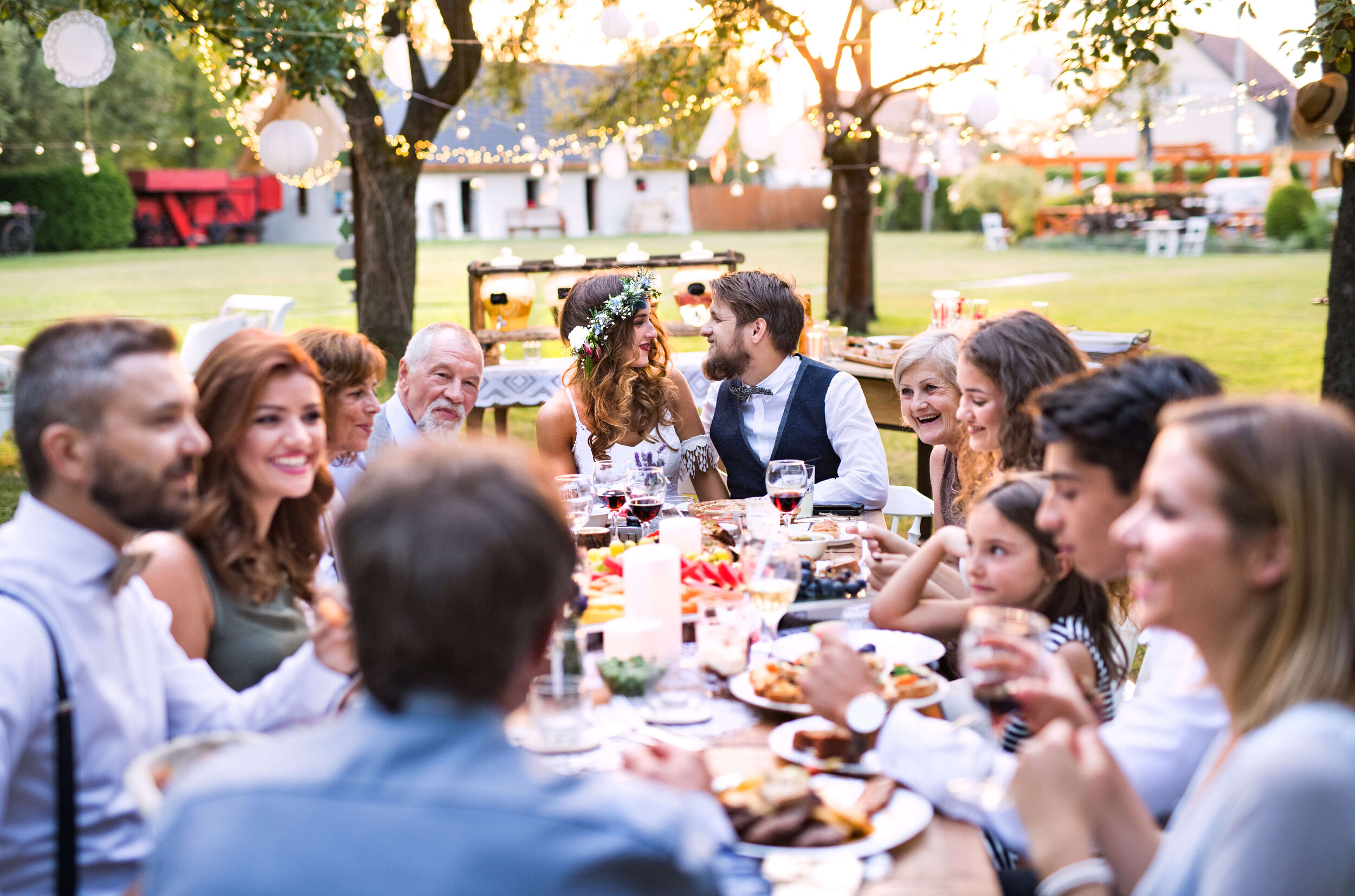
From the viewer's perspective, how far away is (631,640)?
2324 mm

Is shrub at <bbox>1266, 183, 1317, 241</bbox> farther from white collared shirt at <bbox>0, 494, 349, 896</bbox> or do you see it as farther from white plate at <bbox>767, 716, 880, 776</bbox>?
white collared shirt at <bbox>0, 494, 349, 896</bbox>

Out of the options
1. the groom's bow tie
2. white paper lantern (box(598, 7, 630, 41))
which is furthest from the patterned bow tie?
white paper lantern (box(598, 7, 630, 41))

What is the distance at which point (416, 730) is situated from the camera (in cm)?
113

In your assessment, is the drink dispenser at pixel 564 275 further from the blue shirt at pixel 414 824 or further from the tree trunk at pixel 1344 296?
the blue shirt at pixel 414 824

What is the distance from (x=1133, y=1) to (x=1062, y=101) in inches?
467

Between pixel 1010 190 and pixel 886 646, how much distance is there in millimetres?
32107

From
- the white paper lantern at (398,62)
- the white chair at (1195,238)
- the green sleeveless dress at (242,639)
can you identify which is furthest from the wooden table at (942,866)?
the white chair at (1195,238)

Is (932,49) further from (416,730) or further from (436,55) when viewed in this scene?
(416,730)

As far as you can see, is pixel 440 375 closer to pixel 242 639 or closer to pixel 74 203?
Answer: pixel 242 639

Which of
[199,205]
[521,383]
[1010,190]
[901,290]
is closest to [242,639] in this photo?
[521,383]

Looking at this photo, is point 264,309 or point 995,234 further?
point 995,234

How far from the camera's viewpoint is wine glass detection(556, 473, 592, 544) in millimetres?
3350

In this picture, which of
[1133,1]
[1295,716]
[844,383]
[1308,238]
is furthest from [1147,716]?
[1308,238]

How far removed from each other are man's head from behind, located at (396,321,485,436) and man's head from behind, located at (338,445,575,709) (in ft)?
9.85
